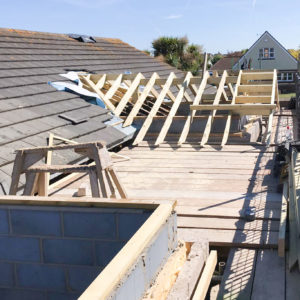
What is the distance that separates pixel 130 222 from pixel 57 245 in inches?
20.3

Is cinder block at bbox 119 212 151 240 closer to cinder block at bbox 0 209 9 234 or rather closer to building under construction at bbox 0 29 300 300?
building under construction at bbox 0 29 300 300

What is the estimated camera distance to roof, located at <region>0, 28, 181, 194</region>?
5.44 meters

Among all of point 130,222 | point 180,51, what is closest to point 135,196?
point 130,222

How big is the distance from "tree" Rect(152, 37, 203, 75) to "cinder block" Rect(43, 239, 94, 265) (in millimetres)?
29772

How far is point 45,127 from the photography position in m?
5.95

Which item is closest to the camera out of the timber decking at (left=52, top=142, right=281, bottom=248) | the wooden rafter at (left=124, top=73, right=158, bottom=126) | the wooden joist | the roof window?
the wooden joist

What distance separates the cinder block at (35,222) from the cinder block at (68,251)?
7cm

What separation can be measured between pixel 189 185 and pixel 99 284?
361cm

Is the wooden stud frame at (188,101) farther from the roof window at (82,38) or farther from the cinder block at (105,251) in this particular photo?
the cinder block at (105,251)

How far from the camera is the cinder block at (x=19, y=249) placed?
8.82ft

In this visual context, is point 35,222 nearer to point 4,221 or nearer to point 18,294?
point 4,221

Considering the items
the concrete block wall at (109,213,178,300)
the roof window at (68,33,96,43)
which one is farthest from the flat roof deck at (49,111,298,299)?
the roof window at (68,33,96,43)

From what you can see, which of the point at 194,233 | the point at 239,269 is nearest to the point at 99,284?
the point at 239,269

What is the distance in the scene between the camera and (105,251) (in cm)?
261
